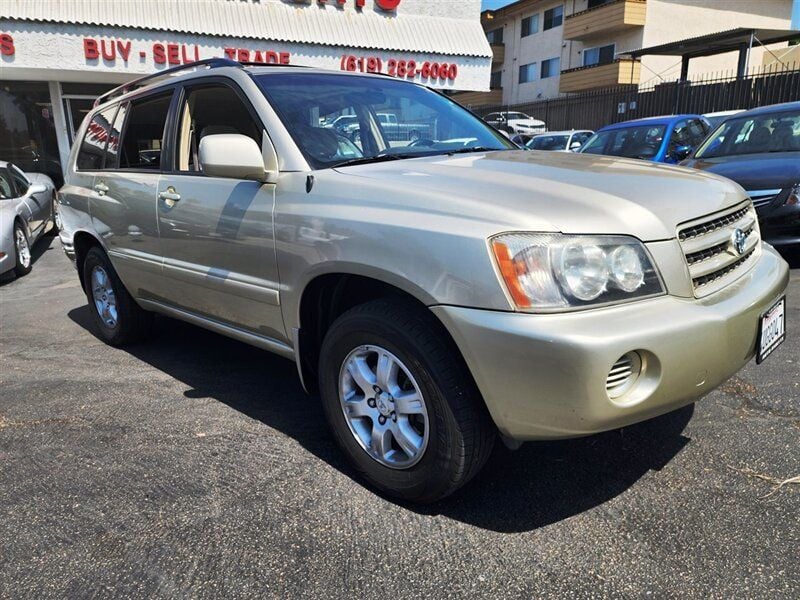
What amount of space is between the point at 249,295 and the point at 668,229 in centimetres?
188

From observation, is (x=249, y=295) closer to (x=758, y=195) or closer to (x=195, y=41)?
(x=758, y=195)

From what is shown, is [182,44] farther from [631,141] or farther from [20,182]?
[631,141]

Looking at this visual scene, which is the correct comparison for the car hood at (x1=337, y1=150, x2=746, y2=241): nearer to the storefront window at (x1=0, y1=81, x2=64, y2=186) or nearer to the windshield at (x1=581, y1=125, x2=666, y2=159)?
the windshield at (x1=581, y1=125, x2=666, y2=159)

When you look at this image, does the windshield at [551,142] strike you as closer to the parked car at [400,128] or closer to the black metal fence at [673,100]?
the black metal fence at [673,100]

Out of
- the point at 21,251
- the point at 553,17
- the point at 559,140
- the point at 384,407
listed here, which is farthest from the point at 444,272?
the point at 553,17

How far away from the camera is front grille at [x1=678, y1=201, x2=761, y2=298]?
224 centimetres

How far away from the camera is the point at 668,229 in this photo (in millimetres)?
2168

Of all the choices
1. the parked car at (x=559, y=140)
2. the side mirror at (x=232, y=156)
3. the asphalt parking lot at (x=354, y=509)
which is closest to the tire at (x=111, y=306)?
the asphalt parking lot at (x=354, y=509)

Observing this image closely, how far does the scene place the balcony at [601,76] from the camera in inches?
1160

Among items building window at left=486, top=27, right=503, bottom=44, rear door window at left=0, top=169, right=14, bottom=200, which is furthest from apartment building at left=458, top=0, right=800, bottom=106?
rear door window at left=0, top=169, right=14, bottom=200

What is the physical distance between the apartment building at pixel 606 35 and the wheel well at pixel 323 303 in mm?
28859

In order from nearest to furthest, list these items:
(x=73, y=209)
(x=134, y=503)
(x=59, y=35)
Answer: (x=134, y=503)
(x=73, y=209)
(x=59, y=35)

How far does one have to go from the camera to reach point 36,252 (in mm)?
9352

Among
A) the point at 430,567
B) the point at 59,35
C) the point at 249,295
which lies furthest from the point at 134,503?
the point at 59,35
